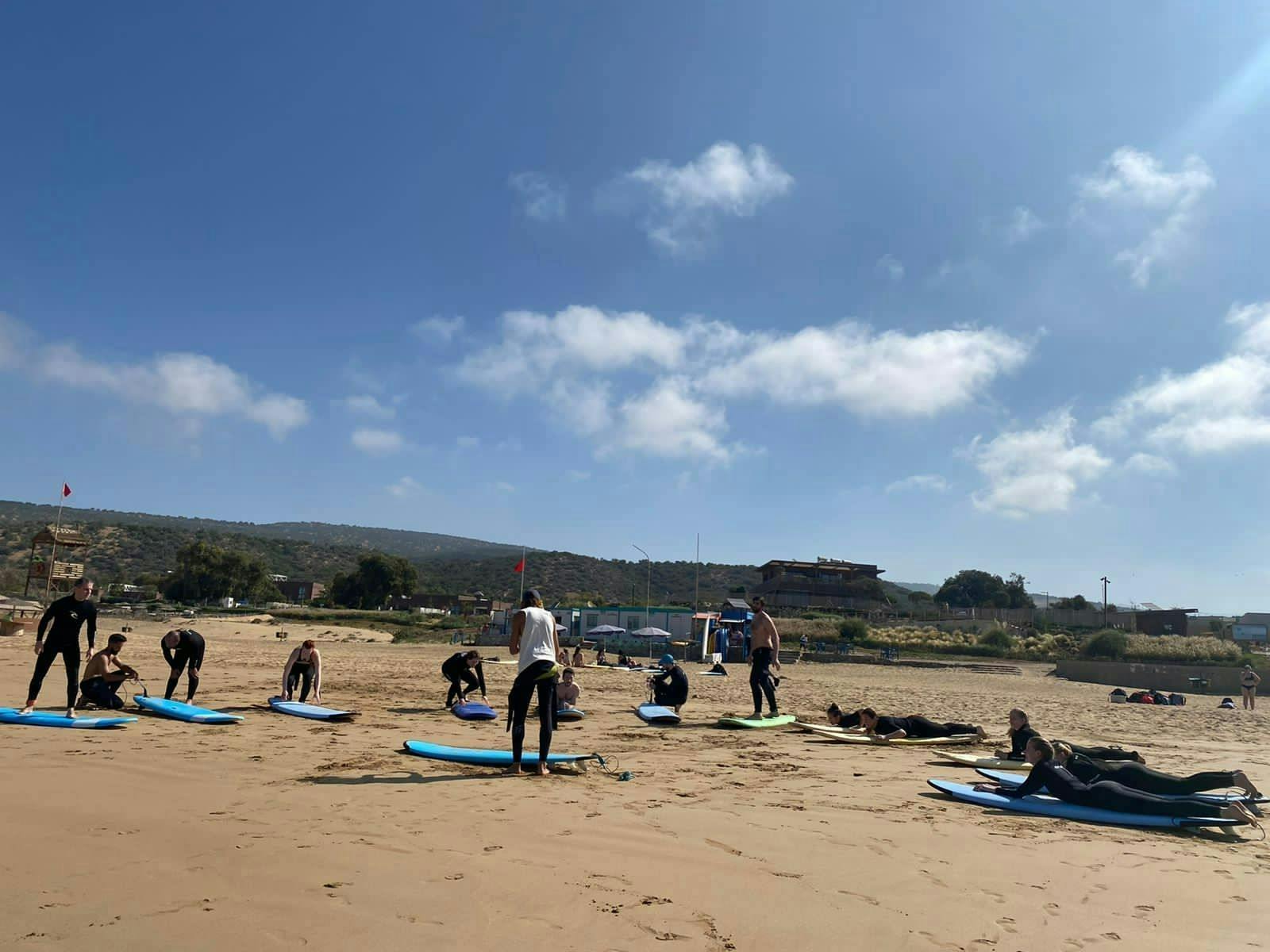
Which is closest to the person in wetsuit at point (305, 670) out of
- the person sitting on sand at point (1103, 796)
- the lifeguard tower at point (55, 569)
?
the person sitting on sand at point (1103, 796)

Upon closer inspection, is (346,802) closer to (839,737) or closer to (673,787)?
(673,787)

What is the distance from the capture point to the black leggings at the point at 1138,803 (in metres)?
5.61

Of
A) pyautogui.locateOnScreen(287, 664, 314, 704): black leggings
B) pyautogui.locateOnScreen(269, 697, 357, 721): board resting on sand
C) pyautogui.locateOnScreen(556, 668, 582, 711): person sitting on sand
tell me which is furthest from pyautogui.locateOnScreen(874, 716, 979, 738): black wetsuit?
pyautogui.locateOnScreen(287, 664, 314, 704): black leggings

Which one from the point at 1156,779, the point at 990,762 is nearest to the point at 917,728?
the point at 990,762

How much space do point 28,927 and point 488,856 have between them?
1854 mm

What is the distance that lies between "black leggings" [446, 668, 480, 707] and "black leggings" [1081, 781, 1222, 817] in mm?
8138

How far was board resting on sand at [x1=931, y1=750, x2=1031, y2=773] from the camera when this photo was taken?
784cm

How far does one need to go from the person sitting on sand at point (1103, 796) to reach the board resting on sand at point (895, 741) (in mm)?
2844

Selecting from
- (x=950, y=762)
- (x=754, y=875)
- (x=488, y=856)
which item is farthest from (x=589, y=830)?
(x=950, y=762)

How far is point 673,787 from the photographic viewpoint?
6.13 metres

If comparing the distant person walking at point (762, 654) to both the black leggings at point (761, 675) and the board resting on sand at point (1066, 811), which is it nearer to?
the black leggings at point (761, 675)

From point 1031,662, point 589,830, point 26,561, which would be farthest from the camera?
point 26,561

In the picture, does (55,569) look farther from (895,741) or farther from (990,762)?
(990,762)

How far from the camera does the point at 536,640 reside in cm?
669
